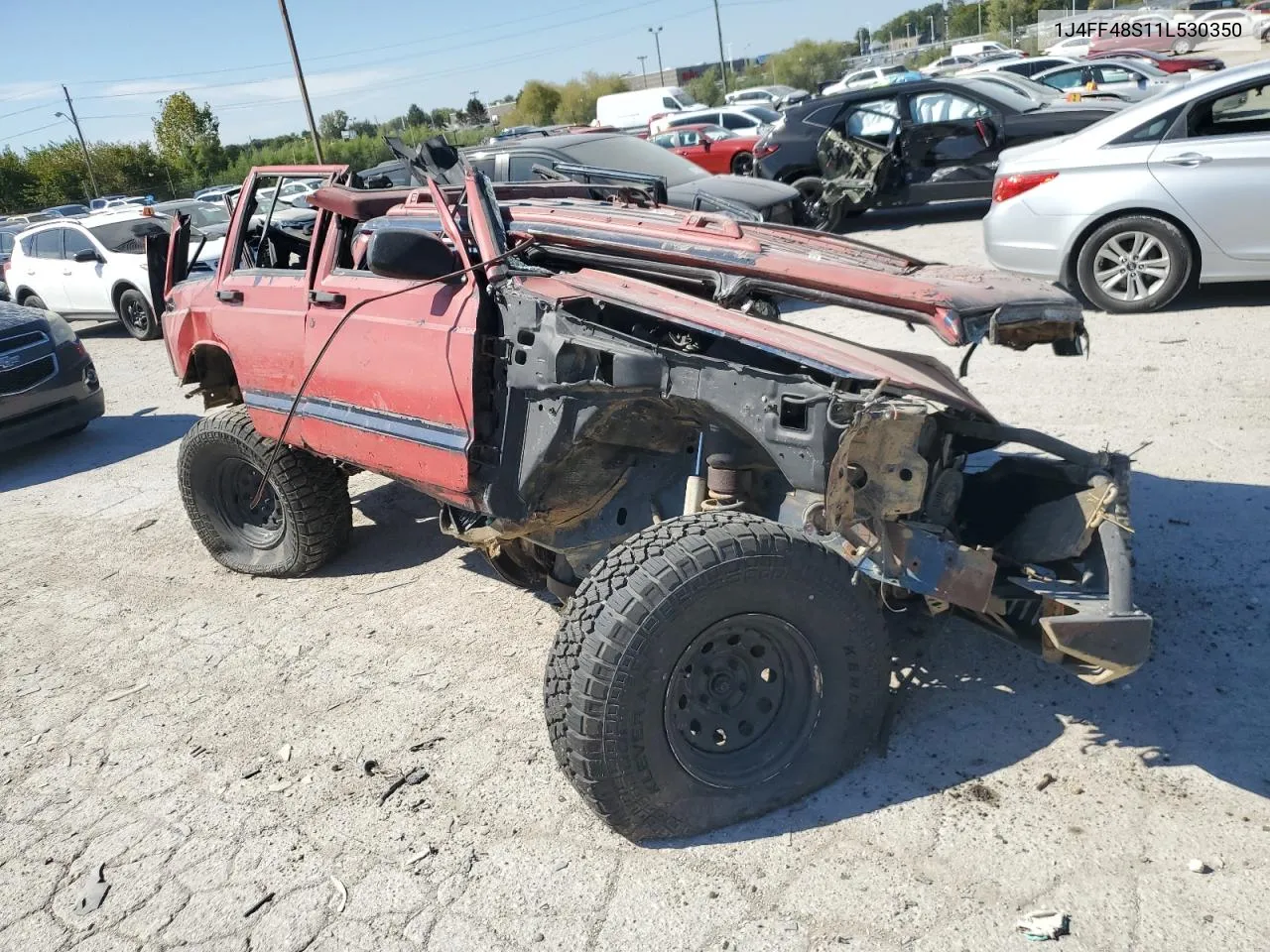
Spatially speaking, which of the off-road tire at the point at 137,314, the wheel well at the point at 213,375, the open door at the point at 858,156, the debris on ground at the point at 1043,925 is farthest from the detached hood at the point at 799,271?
the off-road tire at the point at 137,314

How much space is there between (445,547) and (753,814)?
9.10 feet

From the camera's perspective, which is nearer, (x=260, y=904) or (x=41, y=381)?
(x=260, y=904)

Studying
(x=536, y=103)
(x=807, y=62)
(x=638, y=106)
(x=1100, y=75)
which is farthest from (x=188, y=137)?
(x=1100, y=75)

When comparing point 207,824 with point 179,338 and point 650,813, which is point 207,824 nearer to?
point 650,813

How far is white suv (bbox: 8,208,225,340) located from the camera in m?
12.7

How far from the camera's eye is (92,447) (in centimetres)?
841

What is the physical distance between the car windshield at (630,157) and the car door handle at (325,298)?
6.23 metres

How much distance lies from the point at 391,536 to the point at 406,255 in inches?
93.0

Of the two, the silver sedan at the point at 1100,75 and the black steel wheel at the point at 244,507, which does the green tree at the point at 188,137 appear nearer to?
the silver sedan at the point at 1100,75

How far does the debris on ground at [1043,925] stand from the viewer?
249cm

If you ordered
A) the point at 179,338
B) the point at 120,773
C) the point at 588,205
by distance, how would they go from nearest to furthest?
the point at 120,773, the point at 588,205, the point at 179,338

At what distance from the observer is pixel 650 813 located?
292 centimetres

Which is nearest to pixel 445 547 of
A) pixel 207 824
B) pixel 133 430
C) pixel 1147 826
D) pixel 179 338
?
pixel 179 338

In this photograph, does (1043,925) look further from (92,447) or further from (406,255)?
(92,447)
